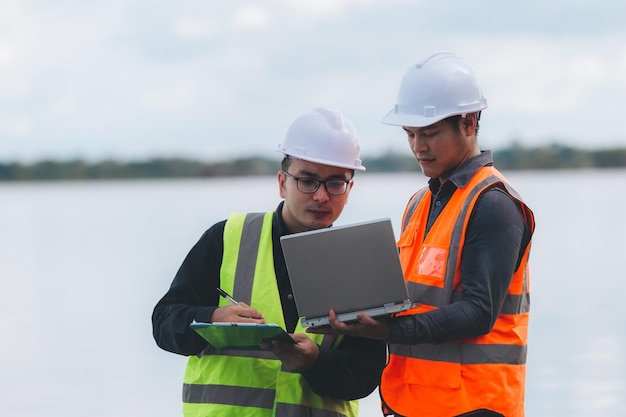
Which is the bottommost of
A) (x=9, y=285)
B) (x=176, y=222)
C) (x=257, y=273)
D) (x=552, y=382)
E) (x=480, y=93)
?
(x=176, y=222)

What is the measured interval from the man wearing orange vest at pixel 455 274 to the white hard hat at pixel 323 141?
0.17m

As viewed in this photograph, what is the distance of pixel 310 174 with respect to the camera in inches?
142

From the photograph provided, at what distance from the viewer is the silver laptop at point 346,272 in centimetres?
324

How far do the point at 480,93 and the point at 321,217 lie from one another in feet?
2.48

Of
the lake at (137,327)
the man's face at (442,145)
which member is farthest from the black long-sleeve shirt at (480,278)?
the lake at (137,327)

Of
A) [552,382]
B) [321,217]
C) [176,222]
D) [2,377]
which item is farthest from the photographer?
[176,222]

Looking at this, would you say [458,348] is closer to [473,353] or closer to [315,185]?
[473,353]

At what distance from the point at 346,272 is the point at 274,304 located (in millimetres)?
418

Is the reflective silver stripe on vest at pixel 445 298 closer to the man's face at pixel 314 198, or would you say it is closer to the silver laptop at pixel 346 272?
the silver laptop at pixel 346 272

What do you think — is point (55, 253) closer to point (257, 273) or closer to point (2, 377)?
point (2, 377)

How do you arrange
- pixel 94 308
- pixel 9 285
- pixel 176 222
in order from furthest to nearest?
pixel 176 222 → pixel 9 285 → pixel 94 308

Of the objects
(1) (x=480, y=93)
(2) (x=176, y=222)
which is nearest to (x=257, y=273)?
(1) (x=480, y=93)

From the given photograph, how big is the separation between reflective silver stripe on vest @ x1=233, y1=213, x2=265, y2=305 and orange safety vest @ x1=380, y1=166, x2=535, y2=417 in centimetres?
59

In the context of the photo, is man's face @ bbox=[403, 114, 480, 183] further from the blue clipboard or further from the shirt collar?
the blue clipboard
